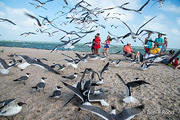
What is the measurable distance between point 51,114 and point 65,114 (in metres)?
0.29

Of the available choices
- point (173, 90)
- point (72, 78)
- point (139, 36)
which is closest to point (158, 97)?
point (173, 90)

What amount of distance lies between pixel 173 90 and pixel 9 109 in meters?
4.44

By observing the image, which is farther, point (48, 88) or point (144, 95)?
point (48, 88)

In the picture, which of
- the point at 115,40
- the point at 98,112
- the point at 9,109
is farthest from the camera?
the point at 115,40

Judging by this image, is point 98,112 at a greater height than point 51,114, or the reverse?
point 98,112

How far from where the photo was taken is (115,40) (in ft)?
17.6

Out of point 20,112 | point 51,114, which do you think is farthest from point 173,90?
point 20,112

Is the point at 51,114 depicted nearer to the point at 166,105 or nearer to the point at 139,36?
the point at 166,105

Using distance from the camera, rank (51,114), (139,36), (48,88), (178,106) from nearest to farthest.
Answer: (51,114), (178,106), (48,88), (139,36)

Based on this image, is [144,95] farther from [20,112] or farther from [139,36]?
[20,112]

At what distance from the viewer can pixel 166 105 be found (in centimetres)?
279

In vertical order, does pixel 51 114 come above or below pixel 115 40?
below

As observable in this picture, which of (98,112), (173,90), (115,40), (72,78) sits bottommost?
(173,90)

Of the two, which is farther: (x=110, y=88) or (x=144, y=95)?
(x=110, y=88)
